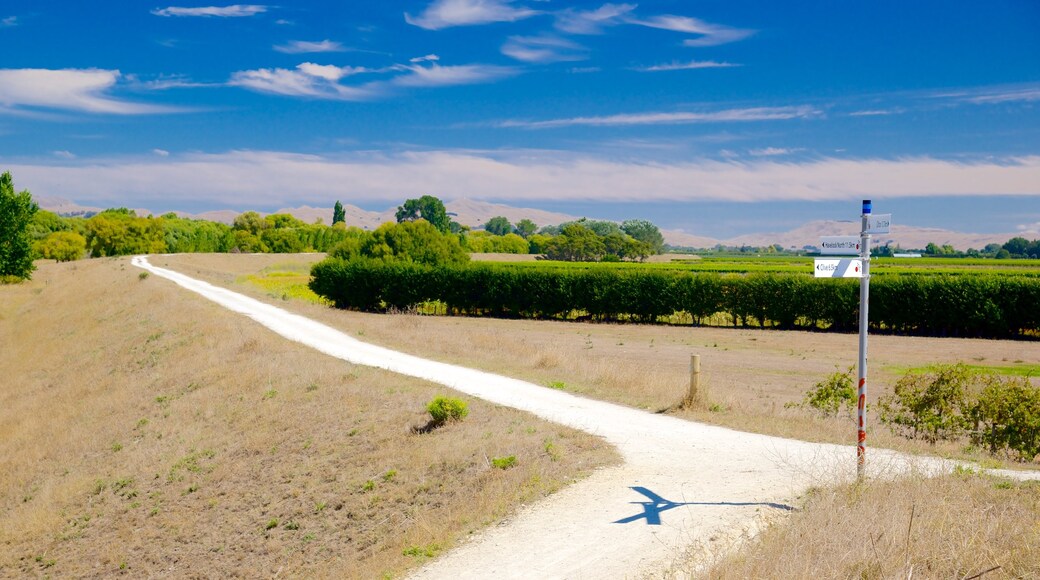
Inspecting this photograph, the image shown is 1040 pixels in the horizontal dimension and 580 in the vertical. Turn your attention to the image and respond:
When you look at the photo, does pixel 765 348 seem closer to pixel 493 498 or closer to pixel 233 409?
pixel 233 409

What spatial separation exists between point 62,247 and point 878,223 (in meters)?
129

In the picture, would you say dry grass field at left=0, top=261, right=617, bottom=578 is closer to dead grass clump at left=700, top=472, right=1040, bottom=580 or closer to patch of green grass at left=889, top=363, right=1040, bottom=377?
dead grass clump at left=700, top=472, right=1040, bottom=580

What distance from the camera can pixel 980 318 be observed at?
134 ft

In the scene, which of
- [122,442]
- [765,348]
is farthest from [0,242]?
[765,348]

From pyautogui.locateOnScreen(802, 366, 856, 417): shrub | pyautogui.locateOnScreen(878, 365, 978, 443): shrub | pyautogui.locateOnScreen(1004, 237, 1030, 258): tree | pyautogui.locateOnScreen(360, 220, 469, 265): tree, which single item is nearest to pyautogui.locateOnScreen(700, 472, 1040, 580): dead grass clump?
pyautogui.locateOnScreen(878, 365, 978, 443): shrub

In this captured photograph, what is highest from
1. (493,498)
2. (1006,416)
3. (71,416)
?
(1006,416)

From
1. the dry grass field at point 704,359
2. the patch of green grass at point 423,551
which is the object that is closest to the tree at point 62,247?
the dry grass field at point 704,359

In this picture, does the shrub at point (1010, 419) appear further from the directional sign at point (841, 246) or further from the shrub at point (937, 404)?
the directional sign at point (841, 246)

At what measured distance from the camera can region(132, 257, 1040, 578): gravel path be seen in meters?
8.90

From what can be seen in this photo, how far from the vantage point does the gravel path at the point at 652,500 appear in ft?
Result: 29.2

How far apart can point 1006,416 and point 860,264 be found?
7.16m

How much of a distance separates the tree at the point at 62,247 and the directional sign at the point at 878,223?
126m

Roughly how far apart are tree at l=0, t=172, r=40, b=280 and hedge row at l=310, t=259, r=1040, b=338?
31.3 meters

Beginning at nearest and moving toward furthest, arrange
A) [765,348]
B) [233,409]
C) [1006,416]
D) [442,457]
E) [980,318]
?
1. [442,457]
2. [1006,416]
3. [233,409]
4. [765,348]
5. [980,318]
